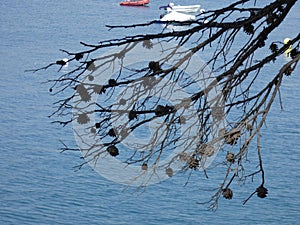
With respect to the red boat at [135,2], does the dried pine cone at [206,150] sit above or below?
above

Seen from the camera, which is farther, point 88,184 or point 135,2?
point 135,2

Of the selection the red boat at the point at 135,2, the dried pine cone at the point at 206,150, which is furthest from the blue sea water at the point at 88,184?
the red boat at the point at 135,2

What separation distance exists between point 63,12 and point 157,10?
442 centimetres

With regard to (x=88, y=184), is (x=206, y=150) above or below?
above

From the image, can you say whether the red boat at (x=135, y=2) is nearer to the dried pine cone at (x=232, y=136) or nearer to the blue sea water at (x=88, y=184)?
the blue sea water at (x=88, y=184)

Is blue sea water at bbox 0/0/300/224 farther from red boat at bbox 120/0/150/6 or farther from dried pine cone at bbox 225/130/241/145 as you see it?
red boat at bbox 120/0/150/6

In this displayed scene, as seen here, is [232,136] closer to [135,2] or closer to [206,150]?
[206,150]

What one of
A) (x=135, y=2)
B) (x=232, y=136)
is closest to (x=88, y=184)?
(x=232, y=136)

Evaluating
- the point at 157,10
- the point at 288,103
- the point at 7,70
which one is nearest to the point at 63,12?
the point at 157,10

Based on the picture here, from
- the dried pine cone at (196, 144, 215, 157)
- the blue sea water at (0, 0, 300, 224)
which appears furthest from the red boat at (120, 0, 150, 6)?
the dried pine cone at (196, 144, 215, 157)

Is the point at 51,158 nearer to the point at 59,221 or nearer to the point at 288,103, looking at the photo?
the point at 59,221

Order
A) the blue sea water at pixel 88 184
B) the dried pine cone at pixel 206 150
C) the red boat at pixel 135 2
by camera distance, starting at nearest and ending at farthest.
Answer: the dried pine cone at pixel 206 150 → the blue sea water at pixel 88 184 → the red boat at pixel 135 2

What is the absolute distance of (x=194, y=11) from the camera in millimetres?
30094

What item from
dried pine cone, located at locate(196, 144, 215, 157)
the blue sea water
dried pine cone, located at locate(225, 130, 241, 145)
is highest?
dried pine cone, located at locate(225, 130, 241, 145)
